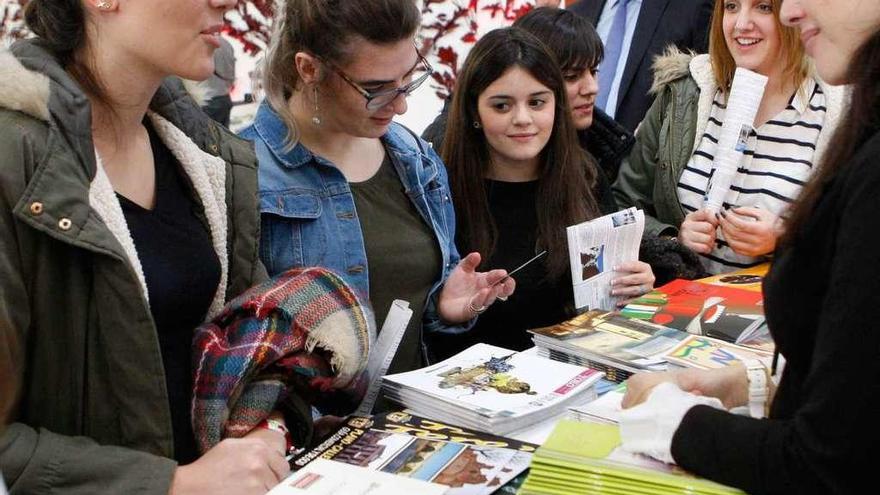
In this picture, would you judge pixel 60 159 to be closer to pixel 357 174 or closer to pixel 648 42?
pixel 357 174

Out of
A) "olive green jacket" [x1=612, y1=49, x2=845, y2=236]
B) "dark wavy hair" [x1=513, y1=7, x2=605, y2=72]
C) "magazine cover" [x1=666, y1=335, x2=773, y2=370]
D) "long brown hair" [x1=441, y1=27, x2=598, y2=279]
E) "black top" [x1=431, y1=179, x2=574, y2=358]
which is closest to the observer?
"magazine cover" [x1=666, y1=335, x2=773, y2=370]

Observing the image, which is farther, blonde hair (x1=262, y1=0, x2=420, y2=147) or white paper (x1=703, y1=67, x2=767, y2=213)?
white paper (x1=703, y1=67, x2=767, y2=213)

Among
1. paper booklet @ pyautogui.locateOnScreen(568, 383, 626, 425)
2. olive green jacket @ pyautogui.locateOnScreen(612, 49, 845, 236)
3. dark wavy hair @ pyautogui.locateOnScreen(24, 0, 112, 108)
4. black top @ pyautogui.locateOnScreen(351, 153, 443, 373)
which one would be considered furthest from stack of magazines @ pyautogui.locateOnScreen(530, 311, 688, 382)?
dark wavy hair @ pyautogui.locateOnScreen(24, 0, 112, 108)

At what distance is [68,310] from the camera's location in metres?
1.29

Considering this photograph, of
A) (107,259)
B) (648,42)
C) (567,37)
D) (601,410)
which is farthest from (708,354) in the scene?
(648,42)

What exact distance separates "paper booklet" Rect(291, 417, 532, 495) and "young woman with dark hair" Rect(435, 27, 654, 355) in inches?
40.6

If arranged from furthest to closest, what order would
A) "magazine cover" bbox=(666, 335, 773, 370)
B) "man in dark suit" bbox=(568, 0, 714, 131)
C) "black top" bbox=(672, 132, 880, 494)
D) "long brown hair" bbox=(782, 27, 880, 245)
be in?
"man in dark suit" bbox=(568, 0, 714, 131), "magazine cover" bbox=(666, 335, 773, 370), "long brown hair" bbox=(782, 27, 880, 245), "black top" bbox=(672, 132, 880, 494)

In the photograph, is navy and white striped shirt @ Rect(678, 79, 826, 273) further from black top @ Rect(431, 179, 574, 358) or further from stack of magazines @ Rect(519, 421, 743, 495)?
stack of magazines @ Rect(519, 421, 743, 495)

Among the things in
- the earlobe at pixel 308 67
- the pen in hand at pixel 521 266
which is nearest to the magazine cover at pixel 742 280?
the pen in hand at pixel 521 266

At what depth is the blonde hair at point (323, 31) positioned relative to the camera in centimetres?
191

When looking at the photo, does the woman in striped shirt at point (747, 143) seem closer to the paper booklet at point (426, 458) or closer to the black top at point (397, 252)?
the black top at point (397, 252)

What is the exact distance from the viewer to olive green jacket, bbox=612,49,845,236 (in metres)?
2.86

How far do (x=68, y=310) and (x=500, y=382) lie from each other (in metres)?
0.80

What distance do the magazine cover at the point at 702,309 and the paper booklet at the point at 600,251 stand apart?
123 millimetres
